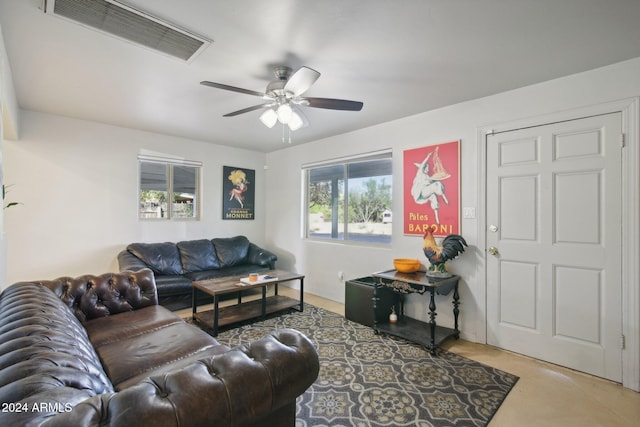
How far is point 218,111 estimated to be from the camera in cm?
340

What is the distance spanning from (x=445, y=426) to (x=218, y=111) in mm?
3597

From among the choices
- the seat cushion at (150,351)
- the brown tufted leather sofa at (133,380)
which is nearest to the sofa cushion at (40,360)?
the brown tufted leather sofa at (133,380)

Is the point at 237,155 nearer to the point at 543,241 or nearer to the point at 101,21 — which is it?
the point at 101,21

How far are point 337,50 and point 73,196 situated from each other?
3863 millimetres

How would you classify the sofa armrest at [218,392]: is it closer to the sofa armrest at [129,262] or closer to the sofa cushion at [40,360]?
the sofa cushion at [40,360]

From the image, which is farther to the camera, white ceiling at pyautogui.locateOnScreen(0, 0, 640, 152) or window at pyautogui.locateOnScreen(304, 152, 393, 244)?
window at pyautogui.locateOnScreen(304, 152, 393, 244)

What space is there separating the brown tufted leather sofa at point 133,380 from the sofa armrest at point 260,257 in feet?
9.78

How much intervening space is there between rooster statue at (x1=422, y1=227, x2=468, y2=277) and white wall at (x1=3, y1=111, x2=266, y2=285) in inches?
149

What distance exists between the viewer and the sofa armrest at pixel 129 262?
3.57 metres

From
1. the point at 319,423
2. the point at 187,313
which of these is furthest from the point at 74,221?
the point at 319,423

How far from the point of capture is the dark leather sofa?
377 centimetres

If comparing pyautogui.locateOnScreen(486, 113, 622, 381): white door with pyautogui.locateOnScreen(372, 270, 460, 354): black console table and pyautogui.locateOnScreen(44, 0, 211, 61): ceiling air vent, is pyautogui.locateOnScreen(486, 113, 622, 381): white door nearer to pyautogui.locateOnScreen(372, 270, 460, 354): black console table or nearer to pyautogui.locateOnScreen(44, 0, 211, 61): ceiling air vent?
pyautogui.locateOnScreen(372, 270, 460, 354): black console table

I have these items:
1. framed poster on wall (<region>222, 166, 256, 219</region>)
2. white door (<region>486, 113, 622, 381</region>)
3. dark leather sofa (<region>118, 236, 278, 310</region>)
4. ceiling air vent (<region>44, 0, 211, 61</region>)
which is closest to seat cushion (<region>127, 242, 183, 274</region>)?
dark leather sofa (<region>118, 236, 278, 310</region>)

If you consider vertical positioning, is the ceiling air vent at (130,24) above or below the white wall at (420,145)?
above
